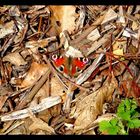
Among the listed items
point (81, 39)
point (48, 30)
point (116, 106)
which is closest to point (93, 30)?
point (81, 39)

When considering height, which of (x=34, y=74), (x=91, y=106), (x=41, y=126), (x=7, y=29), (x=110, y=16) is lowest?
(x=41, y=126)

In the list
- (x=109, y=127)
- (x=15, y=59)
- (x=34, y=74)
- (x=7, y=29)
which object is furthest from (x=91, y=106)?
(x=7, y=29)

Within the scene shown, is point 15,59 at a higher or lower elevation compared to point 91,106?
higher

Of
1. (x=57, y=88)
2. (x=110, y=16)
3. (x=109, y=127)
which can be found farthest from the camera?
(x=110, y=16)

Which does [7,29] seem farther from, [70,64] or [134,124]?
[134,124]

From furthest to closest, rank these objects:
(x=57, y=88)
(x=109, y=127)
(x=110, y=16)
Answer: (x=110, y=16)
(x=57, y=88)
(x=109, y=127)
